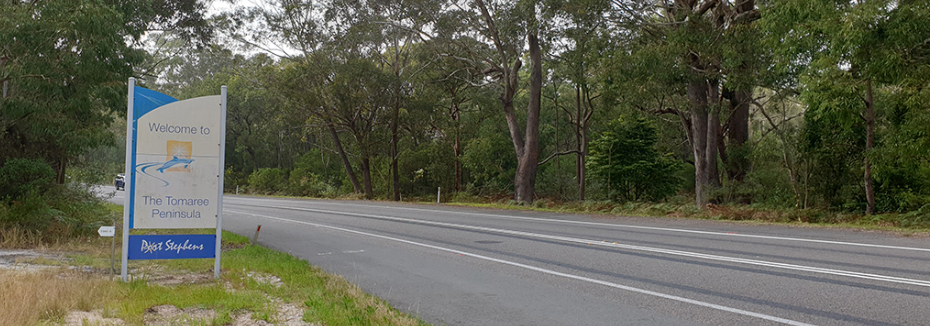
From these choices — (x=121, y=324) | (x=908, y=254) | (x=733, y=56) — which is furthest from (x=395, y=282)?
(x=733, y=56)

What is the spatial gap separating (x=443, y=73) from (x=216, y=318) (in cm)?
2837

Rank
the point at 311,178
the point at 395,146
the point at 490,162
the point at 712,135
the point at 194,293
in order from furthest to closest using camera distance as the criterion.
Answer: the point at 311,178 < the point at 395,146 < the point at 490,162 < the point at 712,135 < the point at 194,293

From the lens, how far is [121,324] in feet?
17.1

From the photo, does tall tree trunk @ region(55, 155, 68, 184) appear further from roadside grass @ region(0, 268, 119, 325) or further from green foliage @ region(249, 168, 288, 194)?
green foliage @ region(249, 168, 288, 194)

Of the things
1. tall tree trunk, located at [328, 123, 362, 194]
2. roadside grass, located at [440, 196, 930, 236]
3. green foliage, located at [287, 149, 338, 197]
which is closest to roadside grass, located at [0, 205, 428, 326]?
roadside grass, located at [440, 196, 930, 236]

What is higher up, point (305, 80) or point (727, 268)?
point (305, 80)

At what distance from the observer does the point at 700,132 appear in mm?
22812

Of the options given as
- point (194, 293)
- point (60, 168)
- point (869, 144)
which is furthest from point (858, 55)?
point (60, 168)

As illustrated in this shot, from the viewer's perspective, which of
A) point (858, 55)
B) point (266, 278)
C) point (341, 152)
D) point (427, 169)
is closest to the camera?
point (266, 278)

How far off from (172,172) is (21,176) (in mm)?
9114

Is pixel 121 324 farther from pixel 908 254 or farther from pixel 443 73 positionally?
pixel 443 73

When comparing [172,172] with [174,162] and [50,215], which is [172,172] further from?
[50,215]

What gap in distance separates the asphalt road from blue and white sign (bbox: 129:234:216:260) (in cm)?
200

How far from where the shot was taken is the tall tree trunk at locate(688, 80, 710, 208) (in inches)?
854
